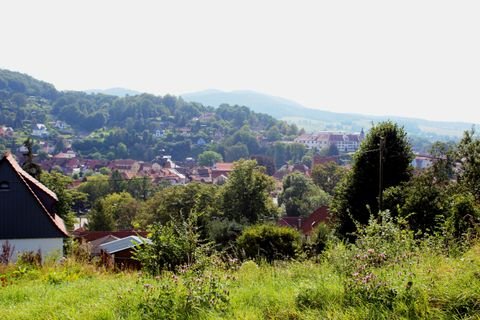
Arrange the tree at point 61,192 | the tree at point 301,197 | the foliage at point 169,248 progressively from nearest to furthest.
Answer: the foliage at point 169,248
the tree at point 61,192
the tree at point 301,197

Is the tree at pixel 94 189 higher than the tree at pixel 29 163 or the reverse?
the reverse

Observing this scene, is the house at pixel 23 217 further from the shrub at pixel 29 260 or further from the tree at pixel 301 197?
the tree at pixel 301 197

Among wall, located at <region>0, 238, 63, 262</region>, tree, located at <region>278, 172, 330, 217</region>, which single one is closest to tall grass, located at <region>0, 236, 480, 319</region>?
wall, located at <region>0, 238, 63, 262</region>

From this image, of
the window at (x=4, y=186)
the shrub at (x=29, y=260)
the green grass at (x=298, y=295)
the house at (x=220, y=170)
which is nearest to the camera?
the green grass at (x=298, y=295)

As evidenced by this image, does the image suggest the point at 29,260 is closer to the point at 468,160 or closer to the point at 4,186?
the point at 4,186

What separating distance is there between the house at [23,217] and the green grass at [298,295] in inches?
523

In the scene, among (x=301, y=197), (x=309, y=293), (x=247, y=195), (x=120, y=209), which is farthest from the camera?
(x=301, y=197)

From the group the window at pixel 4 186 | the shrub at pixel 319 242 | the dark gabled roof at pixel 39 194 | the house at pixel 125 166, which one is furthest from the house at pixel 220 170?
the window at pixel 4 186

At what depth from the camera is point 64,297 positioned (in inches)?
213

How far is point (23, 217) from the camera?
18.2 metres

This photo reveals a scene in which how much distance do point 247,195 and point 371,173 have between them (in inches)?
699

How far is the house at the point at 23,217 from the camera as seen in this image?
1816 cm

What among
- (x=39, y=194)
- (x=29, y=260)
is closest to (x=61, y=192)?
(x=39, y=194)

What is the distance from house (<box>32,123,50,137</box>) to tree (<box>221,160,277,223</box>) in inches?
6245
